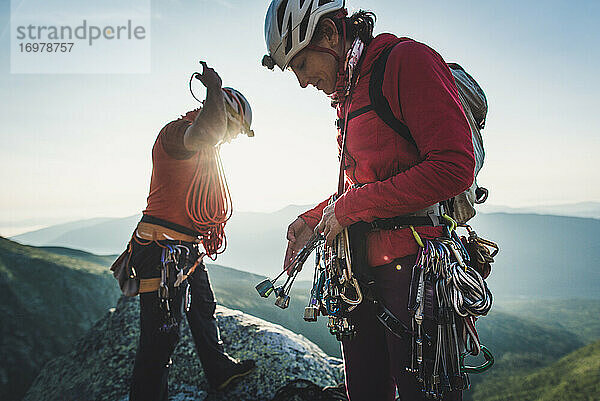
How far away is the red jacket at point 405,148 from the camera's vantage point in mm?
1476

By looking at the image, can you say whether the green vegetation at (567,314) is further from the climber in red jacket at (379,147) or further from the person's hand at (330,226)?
the person's hand at (330,226)

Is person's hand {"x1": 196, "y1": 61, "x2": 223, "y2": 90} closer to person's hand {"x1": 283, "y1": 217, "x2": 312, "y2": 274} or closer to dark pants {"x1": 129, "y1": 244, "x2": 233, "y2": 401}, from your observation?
person's hand {"x1": 283, "y1": 217, "x2": 312, "y2": 274}

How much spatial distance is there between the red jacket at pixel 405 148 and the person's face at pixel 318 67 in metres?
0.23

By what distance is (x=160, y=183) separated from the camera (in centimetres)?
331

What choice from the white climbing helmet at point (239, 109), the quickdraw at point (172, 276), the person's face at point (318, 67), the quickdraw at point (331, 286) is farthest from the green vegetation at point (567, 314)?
the person's face at point (318, 67)

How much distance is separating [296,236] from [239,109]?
208 cm

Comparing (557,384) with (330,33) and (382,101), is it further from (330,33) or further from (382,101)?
(330,33)

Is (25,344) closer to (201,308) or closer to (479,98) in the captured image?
(201,308)

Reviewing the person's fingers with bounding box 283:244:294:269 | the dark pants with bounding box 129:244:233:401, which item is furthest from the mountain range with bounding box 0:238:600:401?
the person's fingers with bounding box 283:244:294:269

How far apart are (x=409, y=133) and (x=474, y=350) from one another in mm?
1260

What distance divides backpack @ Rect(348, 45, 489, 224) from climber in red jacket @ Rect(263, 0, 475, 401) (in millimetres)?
33

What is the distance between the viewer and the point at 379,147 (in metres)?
1.72

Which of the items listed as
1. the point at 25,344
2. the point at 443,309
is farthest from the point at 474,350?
the point at 25,344

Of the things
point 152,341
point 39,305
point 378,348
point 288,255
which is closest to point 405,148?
point 288,255
